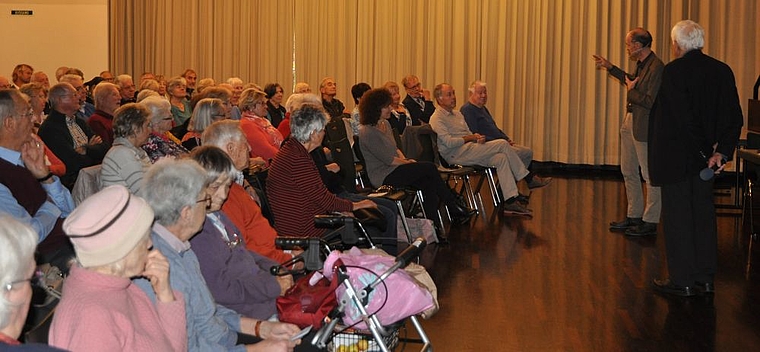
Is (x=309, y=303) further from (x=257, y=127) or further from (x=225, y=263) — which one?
(x=257, y=127)

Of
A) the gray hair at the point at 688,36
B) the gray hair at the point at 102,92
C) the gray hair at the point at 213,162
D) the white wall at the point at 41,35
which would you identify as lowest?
the gray hair at the point at 213,162

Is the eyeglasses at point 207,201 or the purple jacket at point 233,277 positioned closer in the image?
the eyeglasses at point 207,201

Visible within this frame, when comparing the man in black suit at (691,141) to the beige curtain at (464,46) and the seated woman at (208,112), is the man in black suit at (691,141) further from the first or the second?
the beige curtain at (464,46)

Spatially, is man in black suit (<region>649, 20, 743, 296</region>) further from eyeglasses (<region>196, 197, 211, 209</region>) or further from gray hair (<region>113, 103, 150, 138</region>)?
eyeglasses (<region>196, 197, 211, 209</region>)

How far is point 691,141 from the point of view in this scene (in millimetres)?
5746

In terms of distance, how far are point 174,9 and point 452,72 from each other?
4.90 m

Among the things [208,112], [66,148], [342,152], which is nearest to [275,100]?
[342,152]

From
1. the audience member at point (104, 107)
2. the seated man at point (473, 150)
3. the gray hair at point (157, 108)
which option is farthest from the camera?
the seated man at point (473, 150)

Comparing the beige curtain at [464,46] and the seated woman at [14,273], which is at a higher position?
the beige curtain at [464,46]

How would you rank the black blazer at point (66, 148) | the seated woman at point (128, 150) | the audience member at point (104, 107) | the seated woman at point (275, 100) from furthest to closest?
1. the seated woman at point (275, 100)
2. the audience member at point (104, 107)
3. the black blazer at point (66, 148)
4. the seated woman at point (128, 150)

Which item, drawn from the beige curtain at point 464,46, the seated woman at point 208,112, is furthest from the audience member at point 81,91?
the beige curtain at point 464,46

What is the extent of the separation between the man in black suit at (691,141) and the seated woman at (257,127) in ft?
10.5

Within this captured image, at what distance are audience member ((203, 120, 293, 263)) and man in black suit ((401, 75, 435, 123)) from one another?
6.61 m

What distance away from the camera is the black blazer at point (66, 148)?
6.84 meters
